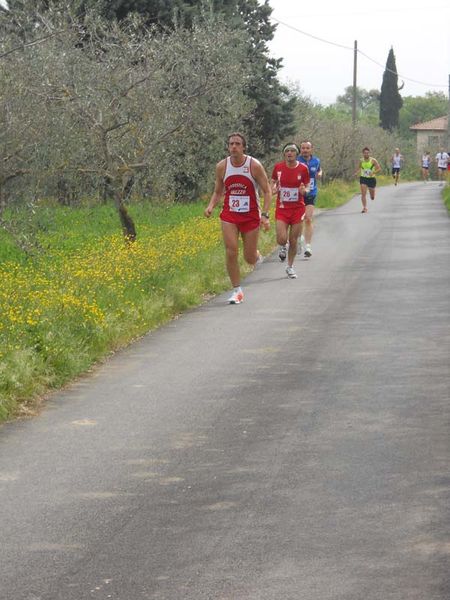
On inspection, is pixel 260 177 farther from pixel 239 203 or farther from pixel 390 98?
pixel 390 98

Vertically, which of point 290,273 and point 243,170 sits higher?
point 243,170

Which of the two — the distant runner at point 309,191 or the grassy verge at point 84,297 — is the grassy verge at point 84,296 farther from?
the distant runner at point 309,191

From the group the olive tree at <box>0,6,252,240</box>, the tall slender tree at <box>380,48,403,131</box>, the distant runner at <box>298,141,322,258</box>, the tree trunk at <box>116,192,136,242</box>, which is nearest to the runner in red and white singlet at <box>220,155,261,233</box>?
the olive tree at <box>0,6,252,240</box>

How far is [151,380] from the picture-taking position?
9.15m

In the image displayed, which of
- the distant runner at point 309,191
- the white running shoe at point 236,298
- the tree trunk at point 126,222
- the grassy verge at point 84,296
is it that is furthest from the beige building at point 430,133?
the white running shoe at point 236,298

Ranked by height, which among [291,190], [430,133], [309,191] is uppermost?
[291,190]

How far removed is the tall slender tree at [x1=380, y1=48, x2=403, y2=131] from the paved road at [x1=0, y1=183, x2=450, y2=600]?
107 m

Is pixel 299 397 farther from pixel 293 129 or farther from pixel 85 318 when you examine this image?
pixel 293 129

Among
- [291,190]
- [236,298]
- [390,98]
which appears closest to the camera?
[236,298]

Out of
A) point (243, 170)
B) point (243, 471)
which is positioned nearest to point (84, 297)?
point (243, 170)

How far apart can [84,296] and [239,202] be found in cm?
303

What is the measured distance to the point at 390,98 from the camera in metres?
116

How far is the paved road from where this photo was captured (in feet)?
16.2

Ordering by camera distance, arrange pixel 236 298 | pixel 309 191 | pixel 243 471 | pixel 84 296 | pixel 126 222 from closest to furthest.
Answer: pixel 243 471, pixel 84 296, pixel 236 298, pixel 309 191, pixel 126 222
